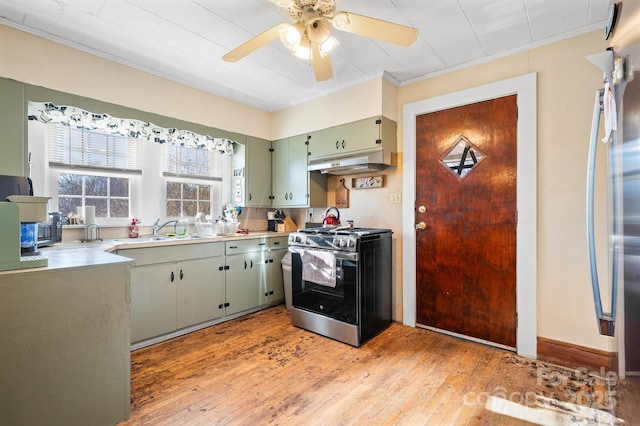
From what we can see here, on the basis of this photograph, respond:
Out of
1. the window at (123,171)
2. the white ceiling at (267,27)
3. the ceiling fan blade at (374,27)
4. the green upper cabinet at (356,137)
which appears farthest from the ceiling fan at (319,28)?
the window at (123,171)

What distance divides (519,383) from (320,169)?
249 centimetres

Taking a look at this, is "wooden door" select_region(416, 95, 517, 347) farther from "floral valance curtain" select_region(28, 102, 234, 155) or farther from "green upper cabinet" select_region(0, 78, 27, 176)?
"green upper cabinet" select_region(0, 78, 27, 176)

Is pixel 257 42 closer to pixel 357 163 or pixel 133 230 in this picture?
pixel 357 163

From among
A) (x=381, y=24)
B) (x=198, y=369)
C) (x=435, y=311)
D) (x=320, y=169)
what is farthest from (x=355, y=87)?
(x=198, y=369)

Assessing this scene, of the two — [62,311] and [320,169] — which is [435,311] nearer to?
[320,169]

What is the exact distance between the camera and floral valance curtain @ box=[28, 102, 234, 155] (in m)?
2.33

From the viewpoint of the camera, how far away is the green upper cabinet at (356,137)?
2906mm

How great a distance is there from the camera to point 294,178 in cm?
366

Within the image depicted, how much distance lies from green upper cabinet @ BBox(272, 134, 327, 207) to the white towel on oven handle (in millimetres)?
808

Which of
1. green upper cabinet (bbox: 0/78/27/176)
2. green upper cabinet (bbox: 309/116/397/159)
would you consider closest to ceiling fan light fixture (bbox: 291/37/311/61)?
green upper cabinet (bbox: 309/116/397/159)

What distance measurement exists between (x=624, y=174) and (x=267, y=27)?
2.18m

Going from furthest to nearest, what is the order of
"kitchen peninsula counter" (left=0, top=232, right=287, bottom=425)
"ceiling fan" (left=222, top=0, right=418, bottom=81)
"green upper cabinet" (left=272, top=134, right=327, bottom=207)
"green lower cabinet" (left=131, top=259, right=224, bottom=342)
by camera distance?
"green upper cabinet" (left=272, top=134, right=327, bottom=207) < "green lower cabinet" (left=131, top=259, right=224, bottom=342) < "ceiling fan" (left=222, top=0, right=418, bottom=81) < "kitchen peninsula counter" (left=0, top=232, right=287, bottom=425)

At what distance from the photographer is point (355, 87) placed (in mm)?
3080

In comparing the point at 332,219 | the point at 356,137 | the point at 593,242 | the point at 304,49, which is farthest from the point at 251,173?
the point at 593,242
